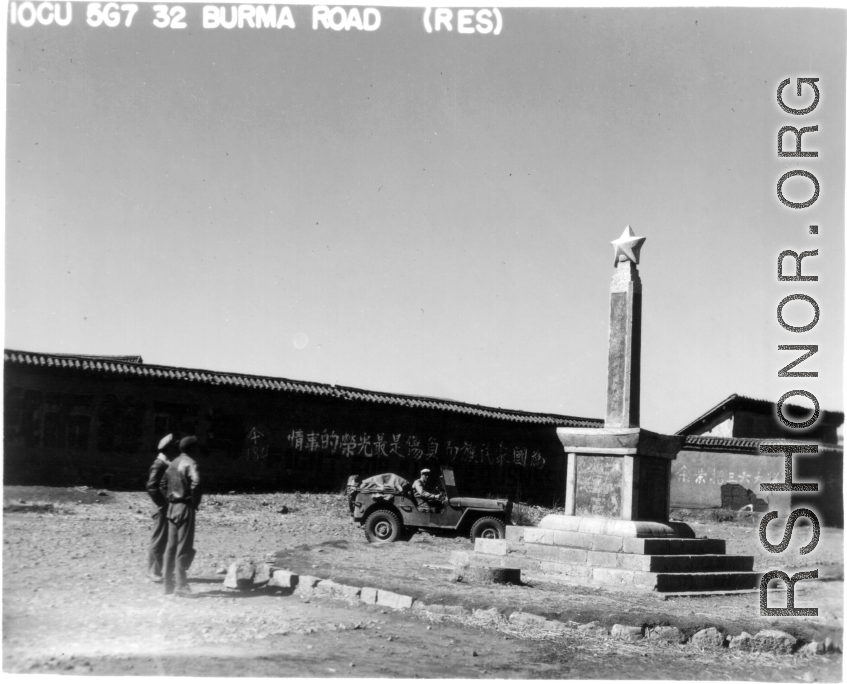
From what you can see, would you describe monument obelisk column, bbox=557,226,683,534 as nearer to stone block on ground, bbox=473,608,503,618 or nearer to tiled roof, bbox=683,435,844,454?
stone block on ground, bbox=473,608,503,618

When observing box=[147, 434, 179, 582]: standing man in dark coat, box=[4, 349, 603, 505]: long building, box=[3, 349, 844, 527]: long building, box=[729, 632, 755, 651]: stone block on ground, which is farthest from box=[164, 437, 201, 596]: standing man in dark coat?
box=[4, 349, 603, 505]: long building

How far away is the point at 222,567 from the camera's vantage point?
9914mm

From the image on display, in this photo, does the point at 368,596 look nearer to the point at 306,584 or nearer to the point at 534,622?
the point at 306,584

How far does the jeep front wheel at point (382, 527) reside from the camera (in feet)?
46.4

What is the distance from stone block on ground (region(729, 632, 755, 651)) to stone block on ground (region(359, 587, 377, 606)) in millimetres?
3115

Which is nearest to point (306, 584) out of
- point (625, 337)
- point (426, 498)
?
point (625, 337)

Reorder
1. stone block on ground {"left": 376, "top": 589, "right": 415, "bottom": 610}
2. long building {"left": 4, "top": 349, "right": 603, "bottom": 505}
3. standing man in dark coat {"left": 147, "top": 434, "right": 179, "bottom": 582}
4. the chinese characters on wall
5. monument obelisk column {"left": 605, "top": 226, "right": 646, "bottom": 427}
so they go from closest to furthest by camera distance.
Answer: stone block on ground {"left": 376, "top": 589, "right": 415, "bottom": 610}, standing man in dark coat {"left": 147, "top": 434, "right": 179, "bottom": 582}, monument obelisk column {"left": 605, "top": 226, "right": 646, "bottom": 427}, long building {"left": 4, "top": 349, "right": 603, "bottom": 505}, the chinese characters on wall

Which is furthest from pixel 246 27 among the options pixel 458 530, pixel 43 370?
pixel 43 370

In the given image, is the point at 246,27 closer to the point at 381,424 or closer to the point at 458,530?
the point at 458,530

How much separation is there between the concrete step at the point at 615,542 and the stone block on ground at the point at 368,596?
297cm

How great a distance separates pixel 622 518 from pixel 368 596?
3506 mm

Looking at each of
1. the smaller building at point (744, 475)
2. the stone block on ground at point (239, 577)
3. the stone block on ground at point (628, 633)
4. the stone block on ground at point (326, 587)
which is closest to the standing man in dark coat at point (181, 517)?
the stone block on ground at point (239, 577)

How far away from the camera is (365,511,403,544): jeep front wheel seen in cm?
1414

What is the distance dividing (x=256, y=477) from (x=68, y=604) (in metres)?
12.0
